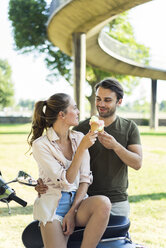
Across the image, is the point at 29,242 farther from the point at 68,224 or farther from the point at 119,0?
the point at 119,0

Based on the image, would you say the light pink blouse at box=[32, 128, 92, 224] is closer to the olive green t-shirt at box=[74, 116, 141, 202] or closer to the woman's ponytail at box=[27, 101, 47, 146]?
the woman's ponytail at box=[27, 101, 47, 146]

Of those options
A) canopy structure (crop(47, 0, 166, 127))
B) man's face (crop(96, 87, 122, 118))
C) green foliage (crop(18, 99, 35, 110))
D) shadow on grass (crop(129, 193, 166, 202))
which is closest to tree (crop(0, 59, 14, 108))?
canopy structure (crop(47, 0, 166, 127))

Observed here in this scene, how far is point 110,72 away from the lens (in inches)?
1238

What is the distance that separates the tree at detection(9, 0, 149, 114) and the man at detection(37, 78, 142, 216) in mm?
24118

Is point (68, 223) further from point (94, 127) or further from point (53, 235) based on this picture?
point (94, 127)

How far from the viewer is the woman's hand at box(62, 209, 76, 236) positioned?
242 centimetres

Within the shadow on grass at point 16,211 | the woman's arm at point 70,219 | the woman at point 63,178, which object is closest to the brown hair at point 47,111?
the woman at point 63,178

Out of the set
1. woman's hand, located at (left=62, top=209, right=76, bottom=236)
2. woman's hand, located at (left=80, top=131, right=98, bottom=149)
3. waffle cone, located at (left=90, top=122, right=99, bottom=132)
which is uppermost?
waffle cone, located at (left=90, top=122, right=99, bottom=132)

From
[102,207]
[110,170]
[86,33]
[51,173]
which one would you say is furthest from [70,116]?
[86,33]

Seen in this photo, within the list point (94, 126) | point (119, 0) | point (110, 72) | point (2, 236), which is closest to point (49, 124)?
point (94, 126)

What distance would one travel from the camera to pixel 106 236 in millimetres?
2547

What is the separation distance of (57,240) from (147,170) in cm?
772

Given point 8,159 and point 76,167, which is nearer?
point 76,167

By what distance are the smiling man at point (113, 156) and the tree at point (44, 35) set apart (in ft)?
79.1
